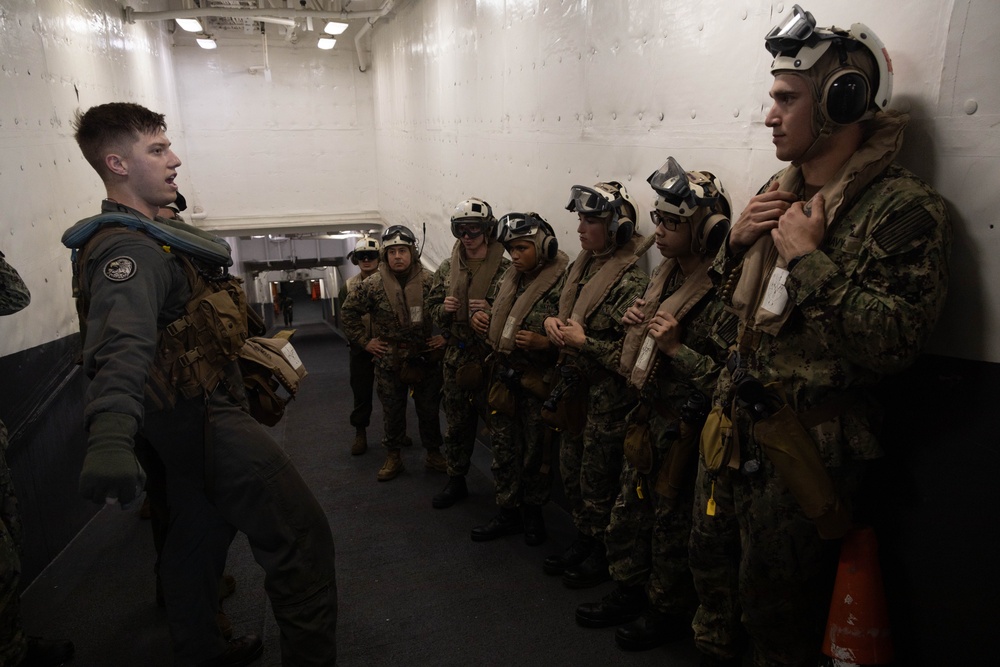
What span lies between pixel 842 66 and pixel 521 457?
7.99 ft

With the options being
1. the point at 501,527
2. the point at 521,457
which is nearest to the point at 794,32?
the point at 521,457

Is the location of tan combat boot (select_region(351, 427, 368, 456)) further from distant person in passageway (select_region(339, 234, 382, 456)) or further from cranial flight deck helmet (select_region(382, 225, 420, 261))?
cranial flight deck helmet (select_region(382, 225, 420, 261))

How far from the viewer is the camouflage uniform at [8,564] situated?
208 centimetres

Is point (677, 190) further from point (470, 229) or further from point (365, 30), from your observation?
point (365, 30)

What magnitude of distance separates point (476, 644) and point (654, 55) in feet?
8.67

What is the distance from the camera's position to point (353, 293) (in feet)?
14.7

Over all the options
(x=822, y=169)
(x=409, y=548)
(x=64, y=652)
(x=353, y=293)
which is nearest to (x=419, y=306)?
(x=353, y=293)

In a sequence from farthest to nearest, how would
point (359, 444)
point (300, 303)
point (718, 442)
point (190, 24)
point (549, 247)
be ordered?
point (300, 303) < point (190, 24) < point (359, 444) < point (549, 247) < point (718, 442)

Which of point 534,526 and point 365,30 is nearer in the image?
point 534,526

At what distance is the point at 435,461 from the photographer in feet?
14.5

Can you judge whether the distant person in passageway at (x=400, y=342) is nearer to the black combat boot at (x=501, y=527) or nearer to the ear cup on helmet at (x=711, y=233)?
the black combat boot at (x=501, y=527)

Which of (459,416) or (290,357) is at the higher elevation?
(290,357)

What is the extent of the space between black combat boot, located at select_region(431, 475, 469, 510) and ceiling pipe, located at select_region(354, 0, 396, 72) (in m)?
5.14

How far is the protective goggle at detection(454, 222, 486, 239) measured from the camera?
3.68 metres
